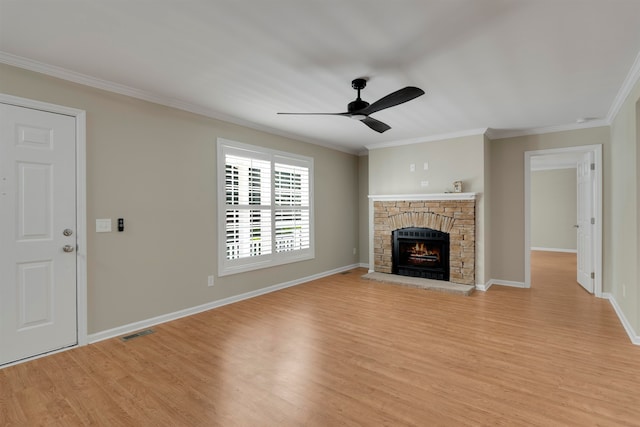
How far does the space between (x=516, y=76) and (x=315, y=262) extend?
4.13 m

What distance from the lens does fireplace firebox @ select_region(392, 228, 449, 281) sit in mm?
5330

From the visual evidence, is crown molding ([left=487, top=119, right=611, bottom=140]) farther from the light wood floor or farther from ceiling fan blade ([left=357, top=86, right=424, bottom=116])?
ceiling fan blade ([left=357, top=86, right=424, bottom=116])

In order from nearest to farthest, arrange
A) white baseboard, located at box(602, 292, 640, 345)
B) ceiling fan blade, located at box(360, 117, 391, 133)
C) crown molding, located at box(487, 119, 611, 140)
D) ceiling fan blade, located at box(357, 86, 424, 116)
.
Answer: ceiling fan blade, located at box(357, 86, 424, 116), white baseboard, located at box(602, 292, 640, 345), ceiling fan blade, located at box(360, 117, 391, 133), crown molding, located at box(487, 119, 611, 140)

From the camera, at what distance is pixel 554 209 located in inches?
357

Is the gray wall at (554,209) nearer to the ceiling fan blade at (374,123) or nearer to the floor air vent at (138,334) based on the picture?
the ceiling fan blade at (374,123)

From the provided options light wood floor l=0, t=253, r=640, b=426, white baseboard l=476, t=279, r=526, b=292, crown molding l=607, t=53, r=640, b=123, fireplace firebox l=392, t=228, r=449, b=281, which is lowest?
light wood floor l=0, t=253, r=640, b=426

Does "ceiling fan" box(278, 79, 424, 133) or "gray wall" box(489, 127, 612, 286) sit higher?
"ceiling fan" box(278, 79, 424, 133)

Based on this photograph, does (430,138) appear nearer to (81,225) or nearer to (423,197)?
(423,197)

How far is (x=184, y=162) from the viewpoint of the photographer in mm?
3830

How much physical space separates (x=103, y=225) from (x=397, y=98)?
310 cm

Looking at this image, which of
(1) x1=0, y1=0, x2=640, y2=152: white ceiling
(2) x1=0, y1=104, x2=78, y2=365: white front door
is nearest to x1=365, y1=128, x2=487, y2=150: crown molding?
(1) x1=0, y1=0, x2=640, y2=152: white ceiling

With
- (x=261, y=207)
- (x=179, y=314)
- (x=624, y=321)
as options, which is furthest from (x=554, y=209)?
(x=179, y=314)

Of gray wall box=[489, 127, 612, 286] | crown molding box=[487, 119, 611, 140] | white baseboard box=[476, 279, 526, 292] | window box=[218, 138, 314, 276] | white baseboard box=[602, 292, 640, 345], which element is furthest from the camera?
gray wall box=[489, 127, 612, 286]

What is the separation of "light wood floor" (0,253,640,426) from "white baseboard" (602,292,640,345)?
0.21 ft
